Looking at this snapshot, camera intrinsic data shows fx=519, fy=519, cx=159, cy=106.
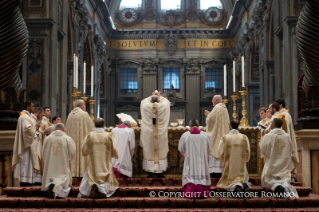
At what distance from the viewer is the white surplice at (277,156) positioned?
9031mm

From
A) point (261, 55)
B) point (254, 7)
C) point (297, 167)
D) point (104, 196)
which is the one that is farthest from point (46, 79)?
point (254, 7)

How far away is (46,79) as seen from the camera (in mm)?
14586

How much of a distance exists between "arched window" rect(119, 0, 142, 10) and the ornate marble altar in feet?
73.9

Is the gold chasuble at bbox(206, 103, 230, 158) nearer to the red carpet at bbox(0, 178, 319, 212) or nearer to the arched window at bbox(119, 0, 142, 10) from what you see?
the red carpet at bbox(0, 178, 319, 212)

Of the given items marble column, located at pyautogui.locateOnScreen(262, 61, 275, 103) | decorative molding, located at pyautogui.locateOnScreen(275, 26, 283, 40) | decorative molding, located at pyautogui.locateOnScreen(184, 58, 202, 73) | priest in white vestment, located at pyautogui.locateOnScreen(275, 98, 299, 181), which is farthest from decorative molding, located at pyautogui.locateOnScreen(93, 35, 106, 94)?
priest in white vestment, located at pyautogui.locateOnScreen(275, 98, 299, 181)

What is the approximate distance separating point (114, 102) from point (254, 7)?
37.1ft

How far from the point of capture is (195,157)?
920 cm

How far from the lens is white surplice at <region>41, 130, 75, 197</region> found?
8977 millimetres

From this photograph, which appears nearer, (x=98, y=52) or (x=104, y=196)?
(x=104, y=196)

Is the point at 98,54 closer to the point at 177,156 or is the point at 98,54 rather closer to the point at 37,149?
the point at 177,156

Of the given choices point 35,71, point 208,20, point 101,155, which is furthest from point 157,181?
point 208,20

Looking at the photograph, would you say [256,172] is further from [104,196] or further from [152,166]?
[104,196]

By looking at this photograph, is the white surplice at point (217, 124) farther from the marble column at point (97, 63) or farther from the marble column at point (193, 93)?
the marble column at point (193, 93)

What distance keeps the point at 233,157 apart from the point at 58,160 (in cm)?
310
